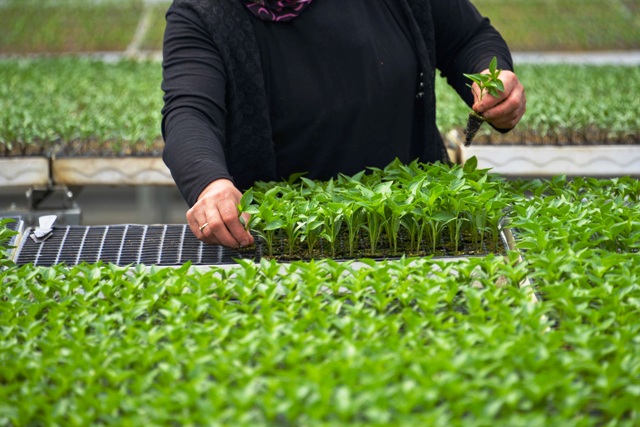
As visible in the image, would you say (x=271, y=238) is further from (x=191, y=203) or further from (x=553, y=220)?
(x=553, y=220)

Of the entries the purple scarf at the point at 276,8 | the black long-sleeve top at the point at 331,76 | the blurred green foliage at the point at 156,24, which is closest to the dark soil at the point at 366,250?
the black long-sleeve top at the point at 331,76

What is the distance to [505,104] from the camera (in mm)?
2613

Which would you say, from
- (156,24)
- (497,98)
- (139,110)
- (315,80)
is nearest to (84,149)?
(139,110)

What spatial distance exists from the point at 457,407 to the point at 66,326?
2.93 feet

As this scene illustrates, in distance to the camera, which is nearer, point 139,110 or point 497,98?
point 497,98

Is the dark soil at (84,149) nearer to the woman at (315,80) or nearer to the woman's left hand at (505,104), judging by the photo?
the woman at (315,80)

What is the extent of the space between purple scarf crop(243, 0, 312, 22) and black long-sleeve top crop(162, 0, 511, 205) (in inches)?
1.1

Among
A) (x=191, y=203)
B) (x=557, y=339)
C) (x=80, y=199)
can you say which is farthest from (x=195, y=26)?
(x=80, y=199)

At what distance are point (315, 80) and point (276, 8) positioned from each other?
0.82 ft

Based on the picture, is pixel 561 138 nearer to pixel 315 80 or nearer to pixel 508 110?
pixel 508 110

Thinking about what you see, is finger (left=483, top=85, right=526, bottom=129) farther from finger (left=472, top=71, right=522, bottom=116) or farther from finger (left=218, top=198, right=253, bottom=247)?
finger (left=218, top=198, right=253, bottom=247)

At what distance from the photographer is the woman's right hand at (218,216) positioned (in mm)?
2277

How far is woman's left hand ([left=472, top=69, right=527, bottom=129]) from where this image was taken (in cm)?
261

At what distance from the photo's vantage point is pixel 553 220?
7.62 ft
